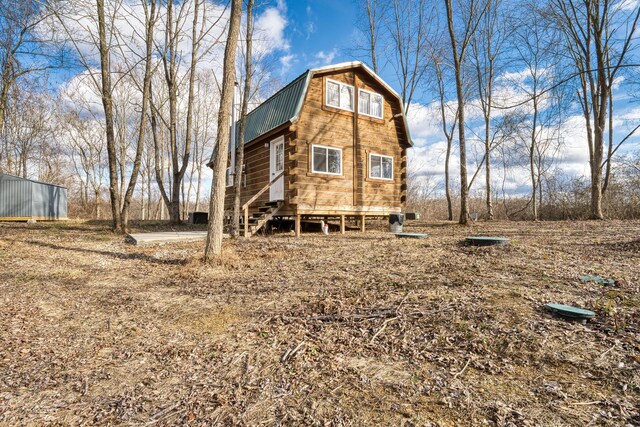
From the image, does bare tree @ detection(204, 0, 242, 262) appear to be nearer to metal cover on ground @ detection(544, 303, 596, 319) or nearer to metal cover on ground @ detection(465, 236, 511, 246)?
metal cover on ground @ detection(544, 303, 596, 319)

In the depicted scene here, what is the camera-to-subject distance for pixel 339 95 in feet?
37.6

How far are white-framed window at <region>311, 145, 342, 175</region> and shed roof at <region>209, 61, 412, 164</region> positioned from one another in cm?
150

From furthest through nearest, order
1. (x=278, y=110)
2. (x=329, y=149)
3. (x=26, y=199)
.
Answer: (x=26, y=199), (x=278, y=110), (x=329, y=149)

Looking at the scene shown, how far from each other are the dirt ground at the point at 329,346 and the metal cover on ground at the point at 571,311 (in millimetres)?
94

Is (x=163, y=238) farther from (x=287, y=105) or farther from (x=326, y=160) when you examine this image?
(x=287, y=105)

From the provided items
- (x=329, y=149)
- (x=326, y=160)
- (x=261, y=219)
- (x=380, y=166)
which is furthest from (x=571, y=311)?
(x=380, y=166)

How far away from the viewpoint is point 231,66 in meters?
6.49

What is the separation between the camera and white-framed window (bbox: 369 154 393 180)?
12188 mm

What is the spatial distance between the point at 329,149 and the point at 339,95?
7.21ft

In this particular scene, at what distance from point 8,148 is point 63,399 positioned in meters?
31.0

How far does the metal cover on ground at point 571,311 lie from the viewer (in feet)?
9.88

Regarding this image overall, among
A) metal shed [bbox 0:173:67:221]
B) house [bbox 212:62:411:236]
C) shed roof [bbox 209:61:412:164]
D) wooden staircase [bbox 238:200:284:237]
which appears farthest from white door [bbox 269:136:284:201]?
metal shed [bbox 0:173:67:221]

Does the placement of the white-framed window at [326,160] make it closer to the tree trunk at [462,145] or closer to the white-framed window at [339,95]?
the white-framed window at [339,95]

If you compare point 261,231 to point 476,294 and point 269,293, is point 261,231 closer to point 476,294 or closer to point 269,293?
point 269,293
